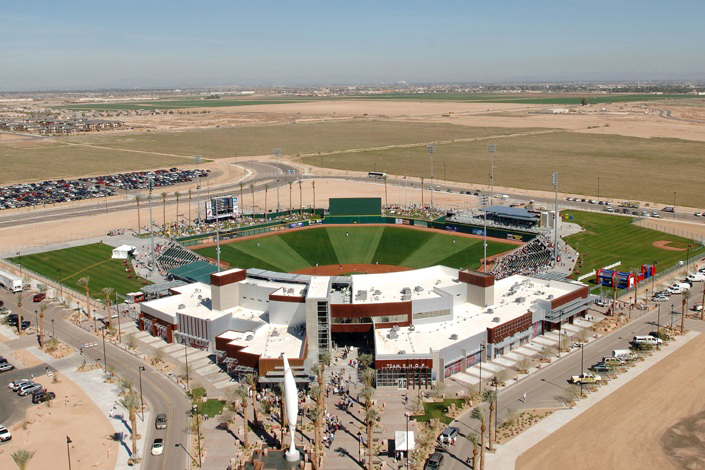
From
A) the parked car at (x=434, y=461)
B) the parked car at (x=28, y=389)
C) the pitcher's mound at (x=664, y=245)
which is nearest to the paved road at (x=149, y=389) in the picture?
the parked car at (x=28, y=389)

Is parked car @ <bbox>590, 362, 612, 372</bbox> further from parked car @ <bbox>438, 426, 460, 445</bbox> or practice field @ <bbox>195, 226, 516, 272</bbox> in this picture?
practice field @ <bbox>195, 226, 516, 272</bbox>

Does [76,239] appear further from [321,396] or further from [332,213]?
[321,396]

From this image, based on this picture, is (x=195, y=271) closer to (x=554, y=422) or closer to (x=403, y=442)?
(x=403, y=442)

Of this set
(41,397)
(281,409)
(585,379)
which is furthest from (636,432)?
(41,397)

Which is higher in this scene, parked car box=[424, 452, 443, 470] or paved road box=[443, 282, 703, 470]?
paved road box=[443, 282, 703, 470]

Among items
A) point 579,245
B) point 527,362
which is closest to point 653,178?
point 579,245

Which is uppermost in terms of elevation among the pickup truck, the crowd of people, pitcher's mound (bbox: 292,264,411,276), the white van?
the crowd of people

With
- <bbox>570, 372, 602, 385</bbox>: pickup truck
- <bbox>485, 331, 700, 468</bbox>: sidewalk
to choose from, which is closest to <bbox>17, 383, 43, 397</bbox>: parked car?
<bbox>485, 331, 700, 468</bbox>: sidewalk
